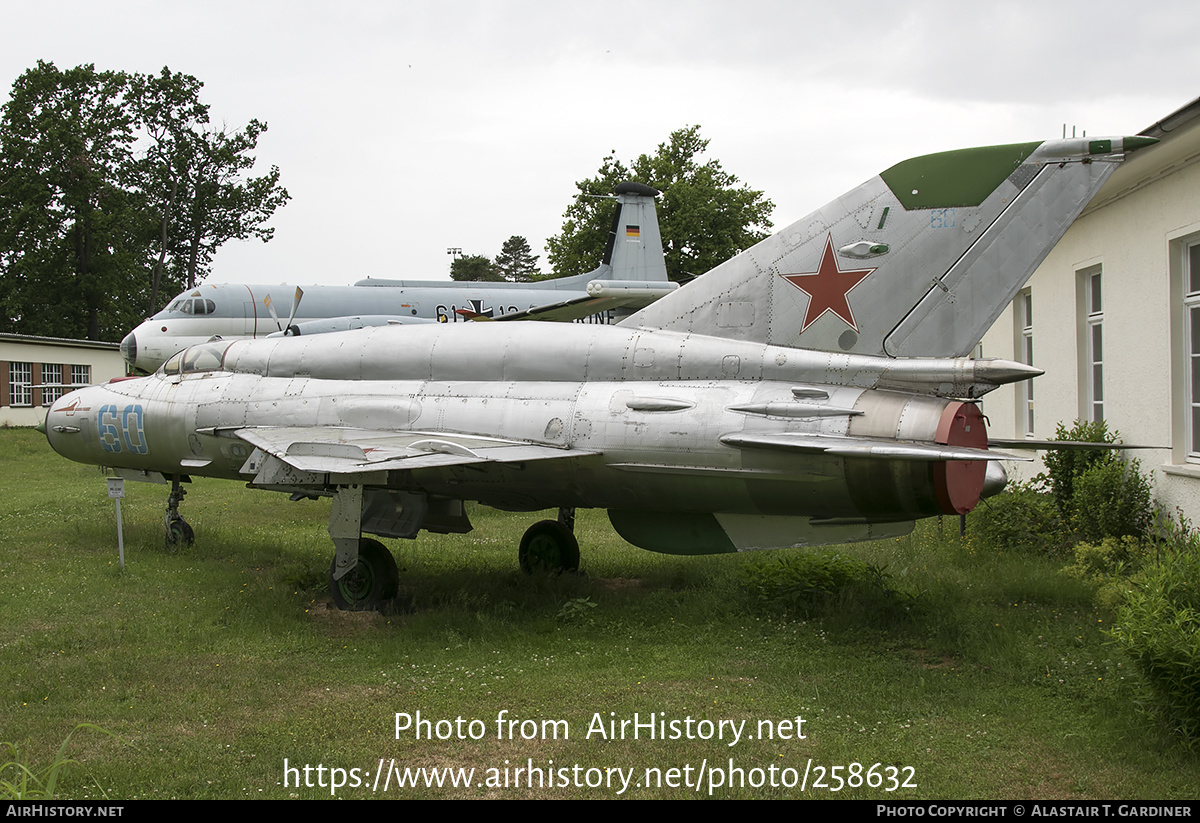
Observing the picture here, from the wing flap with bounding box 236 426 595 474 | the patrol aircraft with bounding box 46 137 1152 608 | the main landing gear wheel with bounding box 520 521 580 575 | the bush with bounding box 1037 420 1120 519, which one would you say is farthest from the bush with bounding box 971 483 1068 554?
the wing flap with bounding box 236 426 595 474

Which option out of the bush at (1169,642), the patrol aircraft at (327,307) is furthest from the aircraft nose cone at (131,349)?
the bush at (1169,642)

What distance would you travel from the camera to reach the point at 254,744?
5.30 meters

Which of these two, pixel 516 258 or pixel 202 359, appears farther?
pixel 516 258

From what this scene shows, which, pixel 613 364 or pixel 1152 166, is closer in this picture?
pixel 613 364

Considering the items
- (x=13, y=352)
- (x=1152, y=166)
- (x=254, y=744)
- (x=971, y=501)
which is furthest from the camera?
(x=13, y=352)

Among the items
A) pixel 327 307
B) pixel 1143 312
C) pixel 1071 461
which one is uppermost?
pixel 327 307

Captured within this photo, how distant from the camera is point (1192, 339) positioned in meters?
9.13

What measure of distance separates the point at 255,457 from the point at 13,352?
98.9ft

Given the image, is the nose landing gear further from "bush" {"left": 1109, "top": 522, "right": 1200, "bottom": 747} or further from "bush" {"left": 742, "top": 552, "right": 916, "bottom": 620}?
"bush" {"left": 1109, "top": 522, "right": 1200, "bottom": 747}

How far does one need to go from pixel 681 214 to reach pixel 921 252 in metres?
36.0

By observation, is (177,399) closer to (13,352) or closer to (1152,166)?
(1152,166)

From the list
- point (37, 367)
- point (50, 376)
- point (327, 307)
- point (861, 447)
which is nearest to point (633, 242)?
point (327, 307)

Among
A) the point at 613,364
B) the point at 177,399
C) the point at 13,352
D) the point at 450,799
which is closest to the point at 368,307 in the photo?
the point at 177,399

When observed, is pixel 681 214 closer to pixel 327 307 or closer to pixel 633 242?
pixel 633 242
